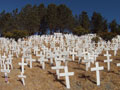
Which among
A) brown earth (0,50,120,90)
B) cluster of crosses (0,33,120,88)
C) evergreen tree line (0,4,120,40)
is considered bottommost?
brown earth (0,50,120,90)

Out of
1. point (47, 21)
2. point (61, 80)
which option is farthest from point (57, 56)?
point (47, 21)

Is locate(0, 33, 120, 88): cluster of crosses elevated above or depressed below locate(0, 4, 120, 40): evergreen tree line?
below

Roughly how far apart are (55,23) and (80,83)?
30307mm

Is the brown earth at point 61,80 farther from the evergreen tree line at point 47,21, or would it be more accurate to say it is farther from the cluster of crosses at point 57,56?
the evergreen tree line at point 47,21

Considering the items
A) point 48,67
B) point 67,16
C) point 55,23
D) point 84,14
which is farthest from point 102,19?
point 48,67

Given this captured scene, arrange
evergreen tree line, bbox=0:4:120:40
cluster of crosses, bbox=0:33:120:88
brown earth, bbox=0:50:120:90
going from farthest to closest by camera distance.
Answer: evergreen tree line, bbox=0:4:120:40 < cluster of crosses, bbox=0:33:120:88 < brown earth, bbox=0:50:120:90

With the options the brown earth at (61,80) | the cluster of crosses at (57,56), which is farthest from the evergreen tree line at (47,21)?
the brown earth at (61,80)

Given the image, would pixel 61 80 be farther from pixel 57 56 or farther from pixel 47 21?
pixel 47 21

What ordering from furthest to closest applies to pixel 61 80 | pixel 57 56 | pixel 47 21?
1. pixel 47 21
2. pixel 57 56
3. pixel 61 80

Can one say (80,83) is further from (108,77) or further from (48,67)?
(48,67)

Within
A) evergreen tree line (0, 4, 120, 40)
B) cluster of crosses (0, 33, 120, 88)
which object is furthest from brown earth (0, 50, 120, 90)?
evergreen tree line (0, 4, 120, 40)

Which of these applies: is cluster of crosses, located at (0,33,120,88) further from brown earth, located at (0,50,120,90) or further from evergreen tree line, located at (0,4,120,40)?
evergreen tree line, located at (0,4,120,40)

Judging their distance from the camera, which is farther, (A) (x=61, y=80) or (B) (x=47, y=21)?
(B) (x=47, y=21)

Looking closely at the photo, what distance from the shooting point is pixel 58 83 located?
629 centimetres
